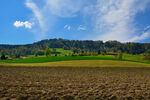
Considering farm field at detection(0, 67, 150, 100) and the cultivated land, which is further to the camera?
the cultivated land

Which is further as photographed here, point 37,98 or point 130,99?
point 130,99

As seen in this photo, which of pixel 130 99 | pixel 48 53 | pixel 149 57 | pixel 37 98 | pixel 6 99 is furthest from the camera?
pixel 48 53

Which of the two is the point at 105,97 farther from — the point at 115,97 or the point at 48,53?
the point at 48,53

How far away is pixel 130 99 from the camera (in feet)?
31.6

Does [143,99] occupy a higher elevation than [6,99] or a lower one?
lower

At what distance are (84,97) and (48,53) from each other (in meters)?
93.0

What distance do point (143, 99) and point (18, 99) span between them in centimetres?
1043

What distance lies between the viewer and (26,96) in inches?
368

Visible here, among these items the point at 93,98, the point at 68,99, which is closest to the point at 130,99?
the point at 93,98

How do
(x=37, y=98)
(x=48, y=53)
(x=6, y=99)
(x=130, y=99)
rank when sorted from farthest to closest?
(x=48, y=53)
(x=130, y=99)
(x=37, y=98)
(x=6, y=99)

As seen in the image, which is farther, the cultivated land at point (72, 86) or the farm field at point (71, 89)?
the cultivated land at point (72, 86)

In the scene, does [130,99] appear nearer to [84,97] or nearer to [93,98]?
[93,98]

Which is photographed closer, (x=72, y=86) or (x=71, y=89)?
(x=71, y=89)

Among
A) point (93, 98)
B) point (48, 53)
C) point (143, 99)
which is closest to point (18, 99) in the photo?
point (93, 98)
